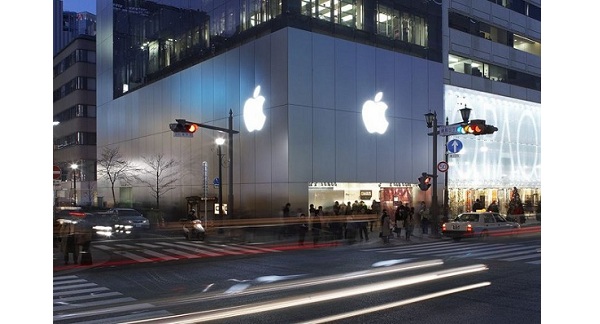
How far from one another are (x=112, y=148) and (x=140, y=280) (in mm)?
43168

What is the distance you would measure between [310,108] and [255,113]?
383 centimetres

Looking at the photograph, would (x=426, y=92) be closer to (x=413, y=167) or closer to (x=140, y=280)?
(x=413, y=167)

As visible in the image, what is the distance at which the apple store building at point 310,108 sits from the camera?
30.7 meters

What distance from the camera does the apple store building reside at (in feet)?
101

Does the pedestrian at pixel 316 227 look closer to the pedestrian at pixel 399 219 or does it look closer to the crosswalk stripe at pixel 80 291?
the pedestrian at pixel 399 219

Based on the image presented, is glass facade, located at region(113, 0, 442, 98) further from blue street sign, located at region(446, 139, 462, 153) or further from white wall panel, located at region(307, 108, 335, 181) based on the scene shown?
blue street sign, located at region(446, 139, 462, 153)

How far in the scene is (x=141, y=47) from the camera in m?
48.3

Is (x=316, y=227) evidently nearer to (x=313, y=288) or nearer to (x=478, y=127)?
(x=478, y=127)

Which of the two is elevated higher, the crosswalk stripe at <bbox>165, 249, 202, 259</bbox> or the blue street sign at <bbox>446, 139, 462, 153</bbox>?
the blue street sign at <bbox>446, 139, 462, 153</bbox>

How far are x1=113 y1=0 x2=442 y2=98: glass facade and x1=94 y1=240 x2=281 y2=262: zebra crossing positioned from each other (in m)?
14.3

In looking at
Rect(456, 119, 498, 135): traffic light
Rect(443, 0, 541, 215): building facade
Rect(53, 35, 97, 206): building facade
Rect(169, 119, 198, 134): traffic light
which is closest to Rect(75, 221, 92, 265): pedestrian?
Rect(169, 119, 198, 134): traffic light

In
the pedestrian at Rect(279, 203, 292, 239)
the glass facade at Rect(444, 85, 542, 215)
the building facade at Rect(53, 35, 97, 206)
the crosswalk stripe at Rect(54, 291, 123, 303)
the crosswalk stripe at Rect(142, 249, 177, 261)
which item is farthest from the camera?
the building facade at Rect(53, 35, 97, 206)

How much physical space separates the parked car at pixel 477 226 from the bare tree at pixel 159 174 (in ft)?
80.0

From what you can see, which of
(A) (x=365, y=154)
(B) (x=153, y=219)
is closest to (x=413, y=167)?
(A) (x=365, y=154)
